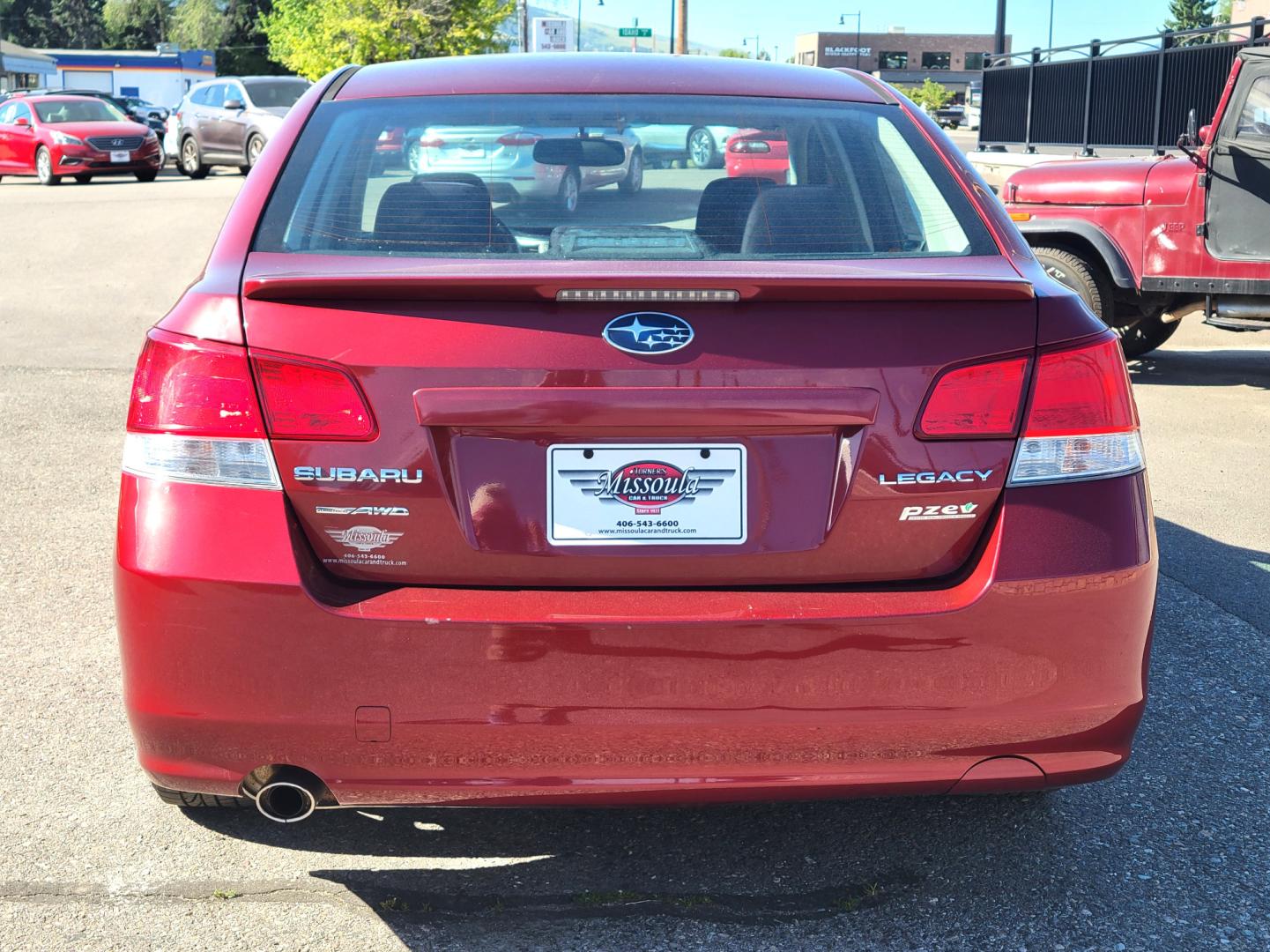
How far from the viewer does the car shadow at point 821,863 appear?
2850 millimetres

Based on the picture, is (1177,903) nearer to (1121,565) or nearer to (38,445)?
(1121,565)

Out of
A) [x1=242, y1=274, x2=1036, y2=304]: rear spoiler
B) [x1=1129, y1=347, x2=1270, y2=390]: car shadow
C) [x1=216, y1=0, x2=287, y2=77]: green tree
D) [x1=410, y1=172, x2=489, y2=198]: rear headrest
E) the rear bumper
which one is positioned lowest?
[x1=1129, y1=347, x2=1270, y2=390]: car shadow

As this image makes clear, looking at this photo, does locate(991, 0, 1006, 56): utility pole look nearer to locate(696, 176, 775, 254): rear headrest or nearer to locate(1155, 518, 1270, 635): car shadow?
locate(1155, 518, 1270, 635): car shadow

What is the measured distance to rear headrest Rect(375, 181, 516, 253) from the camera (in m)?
2.79

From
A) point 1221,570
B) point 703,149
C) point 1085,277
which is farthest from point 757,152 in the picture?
point 1085,277

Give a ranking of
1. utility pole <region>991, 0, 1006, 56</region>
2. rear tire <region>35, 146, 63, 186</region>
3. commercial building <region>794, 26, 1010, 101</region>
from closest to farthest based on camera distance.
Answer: rear tire <region>35, 146, 63, 186</region> → utility pole <region>991, 0, 1006, 56</region> → commercial building <region>794, 26, 1010, 101</region>

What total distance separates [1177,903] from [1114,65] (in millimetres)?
16750

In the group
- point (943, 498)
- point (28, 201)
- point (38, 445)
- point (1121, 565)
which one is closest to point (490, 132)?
point (943, 498)

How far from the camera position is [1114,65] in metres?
17.7

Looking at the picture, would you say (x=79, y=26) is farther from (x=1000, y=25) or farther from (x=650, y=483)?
(x=650, y=483)

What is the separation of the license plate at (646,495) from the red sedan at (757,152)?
37.6 inches

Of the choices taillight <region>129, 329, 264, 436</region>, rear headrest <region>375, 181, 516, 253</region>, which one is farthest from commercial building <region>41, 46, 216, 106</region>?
taillight <region>129, 329, 264, 436</region>

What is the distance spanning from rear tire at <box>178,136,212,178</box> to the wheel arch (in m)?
20.1

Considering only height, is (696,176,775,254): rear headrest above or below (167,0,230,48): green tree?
below
